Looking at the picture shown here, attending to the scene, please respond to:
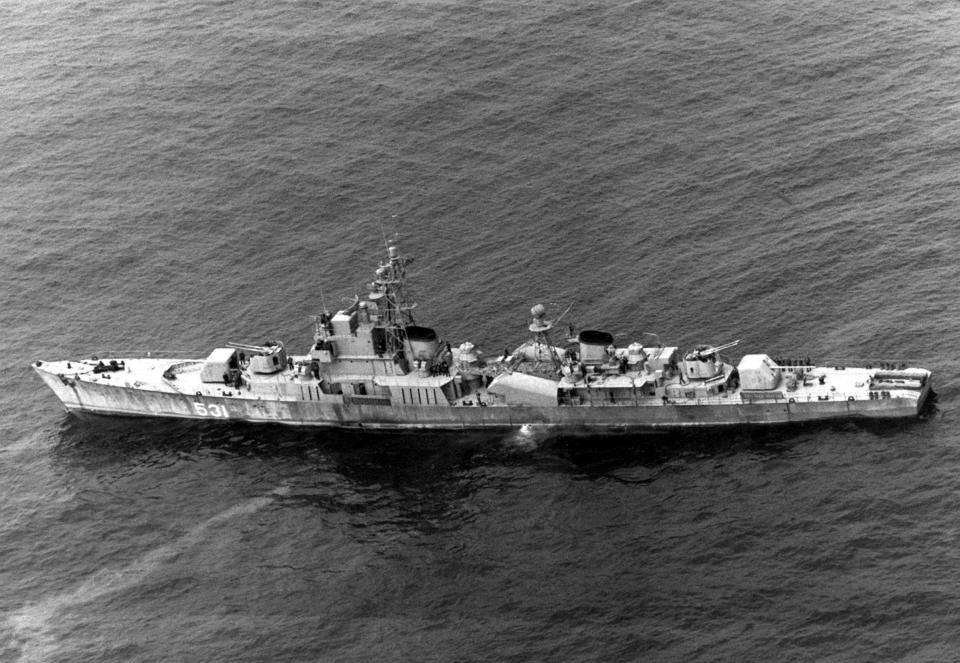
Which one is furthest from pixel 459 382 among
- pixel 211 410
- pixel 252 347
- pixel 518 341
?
pixel 211 410

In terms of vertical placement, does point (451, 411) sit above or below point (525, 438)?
above

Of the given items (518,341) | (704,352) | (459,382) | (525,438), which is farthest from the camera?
(518,341)

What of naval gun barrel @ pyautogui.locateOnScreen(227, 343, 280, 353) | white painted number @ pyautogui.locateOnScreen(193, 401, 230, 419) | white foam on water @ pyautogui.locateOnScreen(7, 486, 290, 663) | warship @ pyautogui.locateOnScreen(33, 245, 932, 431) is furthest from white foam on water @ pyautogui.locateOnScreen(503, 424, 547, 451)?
white painted number @ pyautogui.locateOnScreen(193, 401, 230, 419)

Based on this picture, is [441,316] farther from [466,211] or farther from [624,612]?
[624,612]

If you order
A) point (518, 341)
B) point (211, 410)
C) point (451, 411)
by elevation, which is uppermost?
point (518, 341)

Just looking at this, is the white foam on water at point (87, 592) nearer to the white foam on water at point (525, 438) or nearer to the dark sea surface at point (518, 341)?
the dark sea surface at point (518, 341)

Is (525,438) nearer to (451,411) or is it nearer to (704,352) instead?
(451,411)
